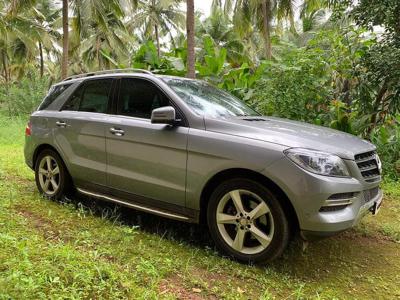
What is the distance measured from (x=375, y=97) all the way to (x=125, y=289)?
6559mm

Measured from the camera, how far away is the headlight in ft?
10.8

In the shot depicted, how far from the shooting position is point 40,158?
5500mm

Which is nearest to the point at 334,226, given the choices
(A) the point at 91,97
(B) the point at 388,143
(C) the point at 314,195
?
(C) the point at 314,195

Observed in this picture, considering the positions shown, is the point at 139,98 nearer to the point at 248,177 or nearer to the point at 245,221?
the point at 248,177

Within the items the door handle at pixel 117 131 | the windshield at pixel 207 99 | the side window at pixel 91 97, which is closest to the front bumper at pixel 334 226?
the windshield at pixel 207 99

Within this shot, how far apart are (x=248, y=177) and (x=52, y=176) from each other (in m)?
3.02

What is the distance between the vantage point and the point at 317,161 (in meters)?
3.30

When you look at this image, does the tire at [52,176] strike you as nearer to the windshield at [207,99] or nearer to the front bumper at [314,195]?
the windshield at [207,99]

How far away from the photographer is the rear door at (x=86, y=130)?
4637 mm

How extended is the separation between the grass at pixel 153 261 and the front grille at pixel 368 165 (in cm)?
91

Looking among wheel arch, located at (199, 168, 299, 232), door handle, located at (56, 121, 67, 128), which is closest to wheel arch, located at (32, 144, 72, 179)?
door handle, located at (56, 121, 67, 128)

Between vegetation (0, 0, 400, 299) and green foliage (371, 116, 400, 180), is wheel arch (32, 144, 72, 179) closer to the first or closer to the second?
vegetation (0, 0, 400, 299)

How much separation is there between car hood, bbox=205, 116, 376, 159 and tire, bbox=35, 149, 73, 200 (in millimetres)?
2339

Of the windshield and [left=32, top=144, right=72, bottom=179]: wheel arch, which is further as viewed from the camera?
[left=32, top=144, right=72, bottom=179]: wheel arch
